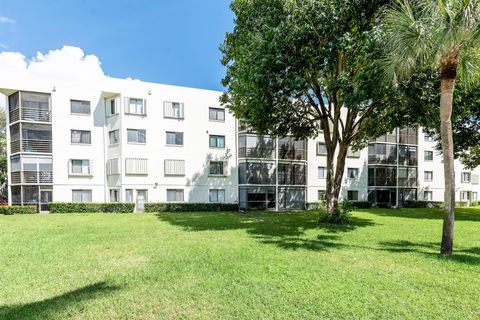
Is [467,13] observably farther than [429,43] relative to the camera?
No

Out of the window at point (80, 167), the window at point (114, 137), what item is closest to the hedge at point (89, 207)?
the window at point (80, 167)

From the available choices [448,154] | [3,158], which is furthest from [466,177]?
[3,158]

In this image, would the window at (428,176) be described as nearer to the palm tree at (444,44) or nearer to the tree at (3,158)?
the palm tree at (444,44)

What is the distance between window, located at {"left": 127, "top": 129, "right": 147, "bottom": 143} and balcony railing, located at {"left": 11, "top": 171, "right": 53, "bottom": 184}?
24.4 ft

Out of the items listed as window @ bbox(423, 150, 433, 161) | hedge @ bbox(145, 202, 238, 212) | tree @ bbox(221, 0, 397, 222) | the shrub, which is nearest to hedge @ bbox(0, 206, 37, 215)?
hedge @ bbox(145, 202, 238, 212)

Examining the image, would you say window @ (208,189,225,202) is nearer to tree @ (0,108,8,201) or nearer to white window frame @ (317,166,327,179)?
white window frame @ (317,166,327,179)

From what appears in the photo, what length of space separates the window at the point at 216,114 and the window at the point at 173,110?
9.37ft

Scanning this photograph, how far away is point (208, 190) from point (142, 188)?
20.6 ft

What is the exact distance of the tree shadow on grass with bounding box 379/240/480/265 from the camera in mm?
8938

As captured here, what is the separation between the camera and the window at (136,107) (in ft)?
92.5

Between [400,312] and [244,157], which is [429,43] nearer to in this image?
[400,312]

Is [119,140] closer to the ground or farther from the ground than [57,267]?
farther from the ground

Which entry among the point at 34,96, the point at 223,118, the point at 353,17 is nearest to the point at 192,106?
the point at 223,118

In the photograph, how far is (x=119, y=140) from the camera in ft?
92.2
